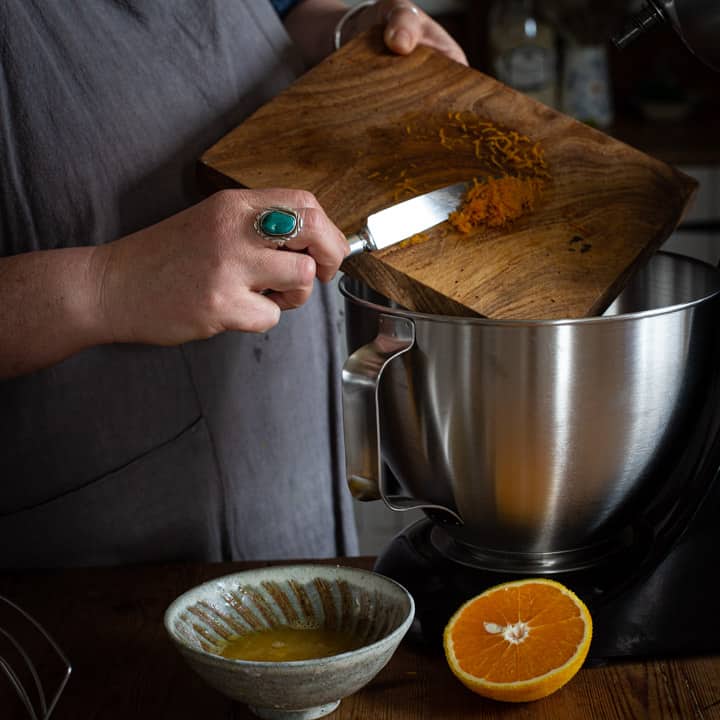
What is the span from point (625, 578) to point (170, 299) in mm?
377

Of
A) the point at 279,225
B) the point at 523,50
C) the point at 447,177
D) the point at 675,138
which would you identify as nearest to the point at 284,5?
the point at 447,177

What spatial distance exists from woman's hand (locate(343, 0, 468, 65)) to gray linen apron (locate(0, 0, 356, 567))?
88mm

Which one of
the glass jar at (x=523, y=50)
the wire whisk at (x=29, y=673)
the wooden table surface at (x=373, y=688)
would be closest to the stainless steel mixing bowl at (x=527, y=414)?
the wooden table surface at (x=373, y=688)

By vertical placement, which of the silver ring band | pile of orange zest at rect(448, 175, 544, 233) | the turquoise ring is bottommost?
pile of orange zest at rect(448, 175, 544, 233)

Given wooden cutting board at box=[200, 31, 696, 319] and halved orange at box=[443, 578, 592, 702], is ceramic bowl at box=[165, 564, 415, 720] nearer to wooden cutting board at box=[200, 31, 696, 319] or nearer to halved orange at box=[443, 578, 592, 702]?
halved orange at box=[443, 578, 592, 702]

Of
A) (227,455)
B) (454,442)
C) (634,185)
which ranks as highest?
(634,185)

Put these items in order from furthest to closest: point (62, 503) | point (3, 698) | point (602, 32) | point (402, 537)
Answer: point (602, 32) → point (62, 503) → point (402, 537) → point (3, 698)

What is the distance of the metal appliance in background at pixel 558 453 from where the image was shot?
0.69m

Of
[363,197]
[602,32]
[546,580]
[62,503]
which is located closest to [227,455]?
[62,503]

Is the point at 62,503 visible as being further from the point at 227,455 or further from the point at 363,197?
the point at 363,197

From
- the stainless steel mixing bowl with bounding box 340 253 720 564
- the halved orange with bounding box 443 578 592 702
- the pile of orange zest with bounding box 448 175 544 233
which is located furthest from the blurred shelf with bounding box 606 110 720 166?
the halved orange with bounding box 443 578 592 702

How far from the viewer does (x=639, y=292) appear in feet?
2.94

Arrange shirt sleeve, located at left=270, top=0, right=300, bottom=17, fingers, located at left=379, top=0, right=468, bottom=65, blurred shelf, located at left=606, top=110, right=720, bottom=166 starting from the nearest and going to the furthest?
1. fingers, located at left=379, top=0, right=468, bottom=65
2. shirt sleeve, located at left=270, top=0, right=300, bottom=17
3. blurred shelf, located at left=606, top=110, right=720, bottom=166

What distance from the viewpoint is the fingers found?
3.21ft
